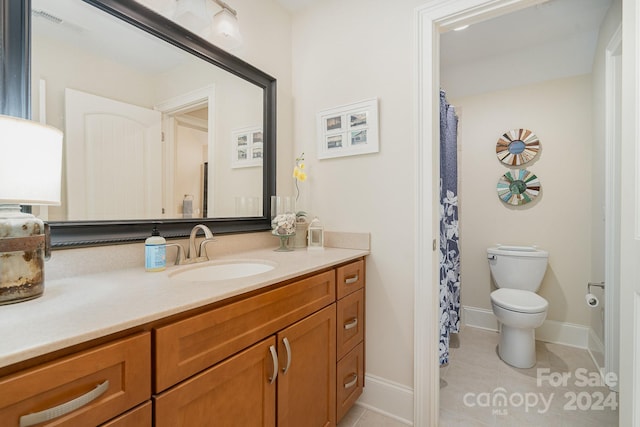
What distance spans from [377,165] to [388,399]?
133 cm

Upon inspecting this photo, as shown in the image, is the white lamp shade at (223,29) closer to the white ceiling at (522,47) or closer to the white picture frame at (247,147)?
the white picture frame at (247,147)

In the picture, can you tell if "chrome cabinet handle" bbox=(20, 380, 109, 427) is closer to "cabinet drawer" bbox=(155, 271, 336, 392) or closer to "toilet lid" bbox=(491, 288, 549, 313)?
"cabinet drawer" bbox=(155, 271, 336, 392)

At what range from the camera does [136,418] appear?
0.60 m

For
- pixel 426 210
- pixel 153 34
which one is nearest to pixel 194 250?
pixel 153 34

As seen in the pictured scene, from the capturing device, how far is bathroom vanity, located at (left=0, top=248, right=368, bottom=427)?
50cm

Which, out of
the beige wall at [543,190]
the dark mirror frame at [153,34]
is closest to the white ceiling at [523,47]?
the beige wall at [543,190]

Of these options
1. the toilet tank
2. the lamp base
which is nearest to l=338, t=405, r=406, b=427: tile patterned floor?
the lamp base

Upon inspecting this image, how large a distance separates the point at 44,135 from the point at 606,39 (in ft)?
9.82

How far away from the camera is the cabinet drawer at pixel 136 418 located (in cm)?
57

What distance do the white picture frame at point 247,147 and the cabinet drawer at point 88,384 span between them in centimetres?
114

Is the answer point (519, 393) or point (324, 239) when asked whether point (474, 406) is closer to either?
point (519, 393)

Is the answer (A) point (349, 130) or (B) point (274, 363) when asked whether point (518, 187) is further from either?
(B) point (274, 363)

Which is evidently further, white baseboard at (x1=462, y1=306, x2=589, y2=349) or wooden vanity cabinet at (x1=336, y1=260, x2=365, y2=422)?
white baseboard at (x1=462, y1=306, x2=589, y2=349)

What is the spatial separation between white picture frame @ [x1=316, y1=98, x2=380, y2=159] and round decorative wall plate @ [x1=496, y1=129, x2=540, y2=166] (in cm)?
167
